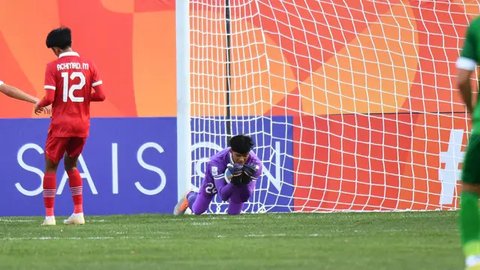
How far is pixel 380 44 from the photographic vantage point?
13.9 meters

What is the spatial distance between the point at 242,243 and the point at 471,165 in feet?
8.34

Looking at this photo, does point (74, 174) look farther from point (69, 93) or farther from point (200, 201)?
point (200, 201)

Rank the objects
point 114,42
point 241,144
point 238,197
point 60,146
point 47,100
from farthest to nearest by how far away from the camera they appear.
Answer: point 114,42 → point 238,197 → point 241,144 → point 60,146 → point 47,100

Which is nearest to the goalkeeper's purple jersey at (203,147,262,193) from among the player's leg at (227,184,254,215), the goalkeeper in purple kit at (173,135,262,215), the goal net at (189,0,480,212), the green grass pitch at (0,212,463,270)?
the goalkeeper in purple kit at (173,135,262,215)

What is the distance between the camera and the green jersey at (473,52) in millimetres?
6098

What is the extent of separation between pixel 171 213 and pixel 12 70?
259 centimetres

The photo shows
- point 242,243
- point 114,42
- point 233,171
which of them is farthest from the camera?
point 114,42

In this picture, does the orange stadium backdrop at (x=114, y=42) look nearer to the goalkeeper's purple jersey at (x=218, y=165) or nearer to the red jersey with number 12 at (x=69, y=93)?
Answer: the goalkeeper's purple jersey at (x=218, y=165)

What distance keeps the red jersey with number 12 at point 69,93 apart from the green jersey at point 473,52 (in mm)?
5148

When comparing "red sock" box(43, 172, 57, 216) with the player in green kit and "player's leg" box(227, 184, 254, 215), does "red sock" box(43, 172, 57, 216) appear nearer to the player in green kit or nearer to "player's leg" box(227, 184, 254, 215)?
"player's leg" box(227, 184, 254, 215)

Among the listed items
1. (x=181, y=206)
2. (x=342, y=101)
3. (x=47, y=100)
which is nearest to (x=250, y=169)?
(x=181, y=206)

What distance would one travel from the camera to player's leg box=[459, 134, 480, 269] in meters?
6.09

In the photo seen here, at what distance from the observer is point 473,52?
6168 mm

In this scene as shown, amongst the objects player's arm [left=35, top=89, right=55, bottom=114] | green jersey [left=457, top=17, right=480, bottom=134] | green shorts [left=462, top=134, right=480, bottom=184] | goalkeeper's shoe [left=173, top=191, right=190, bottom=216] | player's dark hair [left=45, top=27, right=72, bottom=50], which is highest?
player's dark hair [left=45, top=27, right=72, bottom=50]
